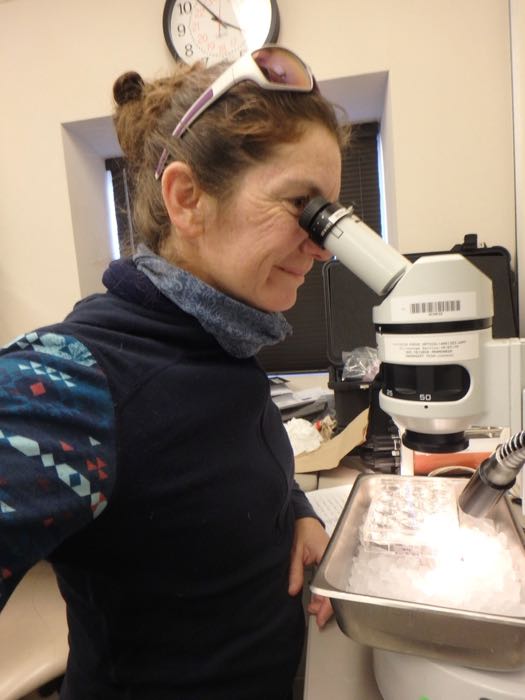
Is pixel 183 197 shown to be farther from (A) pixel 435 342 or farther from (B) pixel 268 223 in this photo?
(A) pixel 435 342

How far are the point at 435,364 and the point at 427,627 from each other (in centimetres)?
30

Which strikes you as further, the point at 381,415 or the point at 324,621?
the point at 381,415

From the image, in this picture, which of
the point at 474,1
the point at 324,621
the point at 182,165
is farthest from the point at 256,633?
the point at 474,1

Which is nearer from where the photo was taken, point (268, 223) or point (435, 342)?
point (435, 342)

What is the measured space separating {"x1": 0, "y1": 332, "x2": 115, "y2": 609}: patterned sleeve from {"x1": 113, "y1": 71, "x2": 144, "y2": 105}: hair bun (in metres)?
0.49

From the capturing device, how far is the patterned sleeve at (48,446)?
1.36 feet

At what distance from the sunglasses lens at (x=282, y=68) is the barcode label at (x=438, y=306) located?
1.24 feet

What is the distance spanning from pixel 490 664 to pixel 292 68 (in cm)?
81

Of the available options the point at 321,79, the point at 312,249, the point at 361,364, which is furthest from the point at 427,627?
the point at 321,79

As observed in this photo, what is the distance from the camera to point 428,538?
0.70 metres

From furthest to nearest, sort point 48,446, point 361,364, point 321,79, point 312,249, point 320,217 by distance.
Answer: point 321,79, point 361,364, point 312,249, point 320,217, point 48,446

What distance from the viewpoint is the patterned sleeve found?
0.41 meters

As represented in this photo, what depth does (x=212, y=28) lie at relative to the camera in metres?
1.77

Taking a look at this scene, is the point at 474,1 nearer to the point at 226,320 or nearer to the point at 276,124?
the point at 276,124
